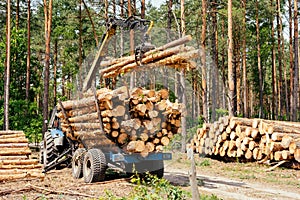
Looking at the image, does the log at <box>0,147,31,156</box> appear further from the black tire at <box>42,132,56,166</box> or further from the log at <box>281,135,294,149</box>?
the log at <box>281,135,294,149</box>

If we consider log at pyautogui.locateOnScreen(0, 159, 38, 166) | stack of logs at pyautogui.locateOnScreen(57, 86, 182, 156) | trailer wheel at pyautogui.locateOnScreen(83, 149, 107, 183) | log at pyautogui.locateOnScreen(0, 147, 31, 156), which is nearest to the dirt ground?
trailer wheel at pyautogui.locateOnScreen(83, 149, 107, 183)

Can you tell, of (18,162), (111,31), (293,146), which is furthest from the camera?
(293,146)

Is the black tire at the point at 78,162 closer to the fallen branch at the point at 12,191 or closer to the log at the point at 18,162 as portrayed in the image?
the log at the point at 18,162

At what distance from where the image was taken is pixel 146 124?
31.3 feet

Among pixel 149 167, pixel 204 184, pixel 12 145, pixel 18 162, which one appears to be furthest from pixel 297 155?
pixel 12 145

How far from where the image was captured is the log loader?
31.3 feet

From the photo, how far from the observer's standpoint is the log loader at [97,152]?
9539mm

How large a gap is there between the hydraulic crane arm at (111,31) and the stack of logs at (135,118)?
123cm

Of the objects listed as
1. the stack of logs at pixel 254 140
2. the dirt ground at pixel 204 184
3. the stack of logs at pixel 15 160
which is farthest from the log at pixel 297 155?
the stack of logs at pixel 15 160

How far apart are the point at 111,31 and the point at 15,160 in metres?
4.53

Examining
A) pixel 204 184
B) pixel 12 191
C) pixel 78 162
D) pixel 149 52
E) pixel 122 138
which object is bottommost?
pixel 204 184

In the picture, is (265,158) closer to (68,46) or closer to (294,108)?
(294,108)

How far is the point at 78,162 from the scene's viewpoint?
1121cm

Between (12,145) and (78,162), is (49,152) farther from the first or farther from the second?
(78,162)
